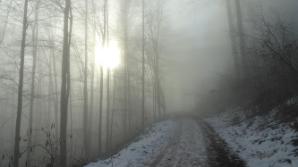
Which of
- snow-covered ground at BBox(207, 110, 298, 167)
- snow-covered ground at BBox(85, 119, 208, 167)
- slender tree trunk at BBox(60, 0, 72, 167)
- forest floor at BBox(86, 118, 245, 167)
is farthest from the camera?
slender tree trunk at BBox(60, 0, 72, 167)

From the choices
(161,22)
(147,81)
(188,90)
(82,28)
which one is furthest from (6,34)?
(188,90)

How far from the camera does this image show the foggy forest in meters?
9.98

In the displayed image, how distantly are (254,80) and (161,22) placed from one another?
1724cm

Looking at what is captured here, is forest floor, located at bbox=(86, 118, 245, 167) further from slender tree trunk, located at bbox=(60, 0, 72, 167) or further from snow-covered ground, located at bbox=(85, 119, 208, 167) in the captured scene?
slender tree trunk, located at bbox=(60, 0, 72, 167)

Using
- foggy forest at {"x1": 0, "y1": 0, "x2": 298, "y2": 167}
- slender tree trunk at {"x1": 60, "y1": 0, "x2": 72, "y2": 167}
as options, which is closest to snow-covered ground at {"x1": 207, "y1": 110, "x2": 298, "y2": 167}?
foggy forest at {"x1": 0, "y1": 0, "x2": 298, "y2": 167}

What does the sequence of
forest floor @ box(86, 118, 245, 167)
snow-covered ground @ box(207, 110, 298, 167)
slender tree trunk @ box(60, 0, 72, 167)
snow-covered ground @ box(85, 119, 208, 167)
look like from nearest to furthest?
snow-covered ground @ box(207, 110, 298, 167), forest floor @ box(86, 118, 245, 167), snow-covered ground @ box(85, 119, 208, 167), slender tree trunk @ box(60, 0, 72, 167)

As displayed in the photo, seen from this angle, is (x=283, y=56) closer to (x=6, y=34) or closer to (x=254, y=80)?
(x=254, y=80)

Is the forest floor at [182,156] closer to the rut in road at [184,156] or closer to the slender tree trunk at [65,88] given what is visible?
the rut in road at [184,156]

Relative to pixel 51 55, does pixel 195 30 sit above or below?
above

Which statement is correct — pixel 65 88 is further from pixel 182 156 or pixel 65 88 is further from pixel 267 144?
pixel 267 144

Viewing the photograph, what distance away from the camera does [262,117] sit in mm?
13469

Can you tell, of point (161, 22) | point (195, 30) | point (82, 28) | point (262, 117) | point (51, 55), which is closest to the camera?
point (262, 117)

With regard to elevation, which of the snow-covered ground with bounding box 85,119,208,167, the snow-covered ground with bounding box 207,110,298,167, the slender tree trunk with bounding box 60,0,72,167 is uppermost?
the slender tree trunk with bounding box 60,0,72,167

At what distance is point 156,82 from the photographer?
113 feet
